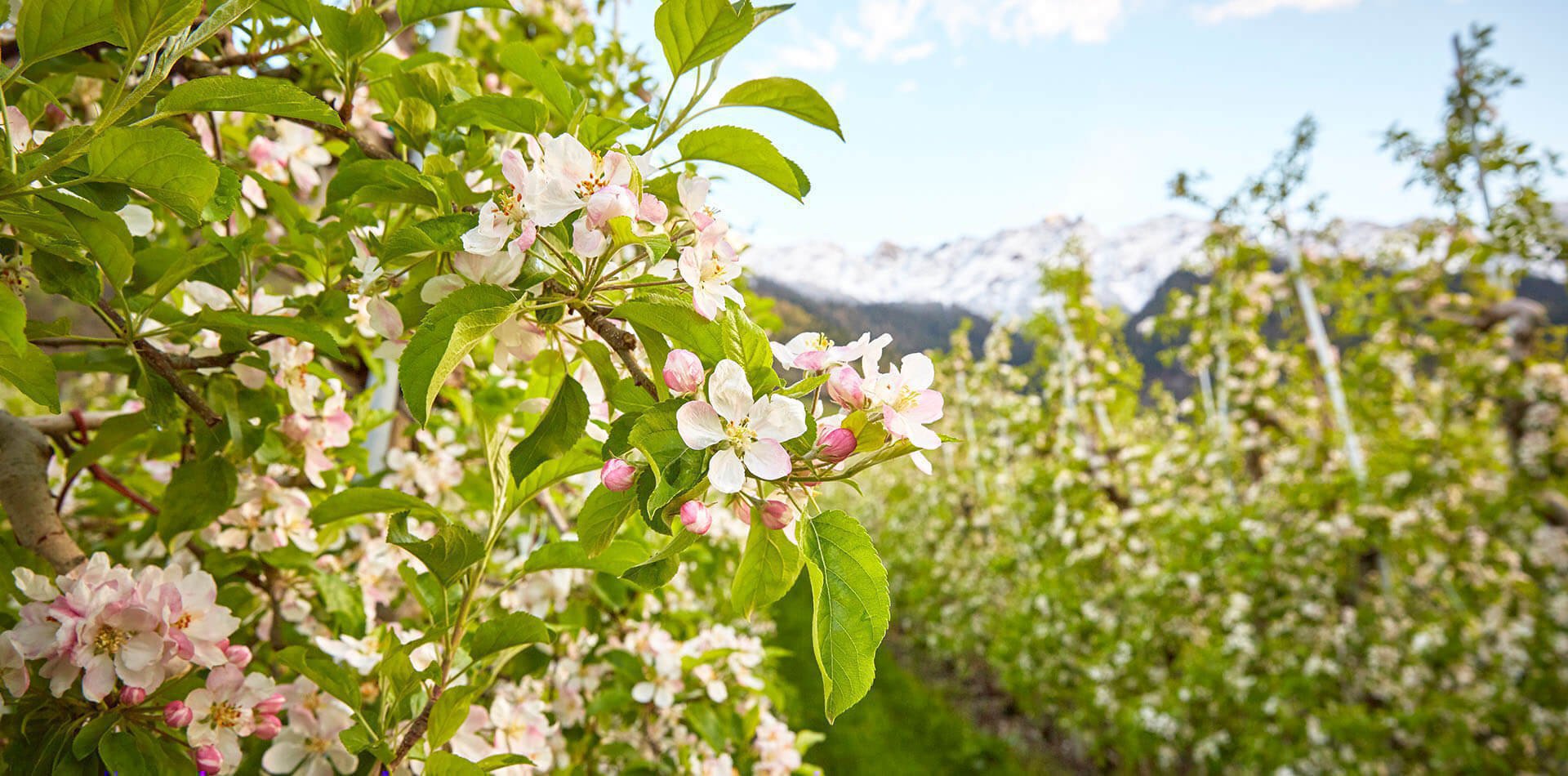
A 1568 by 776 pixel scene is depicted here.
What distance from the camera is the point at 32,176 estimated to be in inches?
20.3

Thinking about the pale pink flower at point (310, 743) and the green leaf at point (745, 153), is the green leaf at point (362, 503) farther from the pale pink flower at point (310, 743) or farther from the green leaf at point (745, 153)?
the green leaf at point (745, 153)

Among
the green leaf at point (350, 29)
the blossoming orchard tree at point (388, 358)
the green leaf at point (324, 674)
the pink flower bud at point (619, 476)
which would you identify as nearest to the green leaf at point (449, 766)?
the blossoming orchard tree at point (388, 358)

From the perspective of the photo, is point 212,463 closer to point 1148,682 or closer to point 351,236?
point 351,236

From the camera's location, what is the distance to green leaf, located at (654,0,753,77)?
602 millimetres

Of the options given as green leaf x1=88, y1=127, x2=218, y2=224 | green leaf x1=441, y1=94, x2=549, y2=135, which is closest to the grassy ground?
green leaf x1=441, y1=94, x2=549, y2=135

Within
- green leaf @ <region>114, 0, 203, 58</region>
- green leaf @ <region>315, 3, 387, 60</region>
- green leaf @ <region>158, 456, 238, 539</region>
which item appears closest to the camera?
green leaf @ <region>114, 0, 203, 58</region>

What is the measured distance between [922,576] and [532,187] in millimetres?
8956

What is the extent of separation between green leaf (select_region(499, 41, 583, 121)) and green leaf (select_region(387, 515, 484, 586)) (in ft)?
1.27

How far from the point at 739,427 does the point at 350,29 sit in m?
0.57

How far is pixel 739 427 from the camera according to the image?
54 centimetres

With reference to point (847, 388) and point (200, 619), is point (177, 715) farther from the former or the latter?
point (847, 388)

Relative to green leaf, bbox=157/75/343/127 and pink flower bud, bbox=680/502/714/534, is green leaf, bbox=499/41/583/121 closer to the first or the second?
green leaf, bbox=157/75/343/127

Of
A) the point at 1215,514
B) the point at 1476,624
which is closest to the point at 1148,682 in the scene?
the point at 1215,514

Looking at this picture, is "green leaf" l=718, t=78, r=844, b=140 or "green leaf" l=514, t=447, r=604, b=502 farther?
"green leaf" l=514, t=447, r=604, b=502
